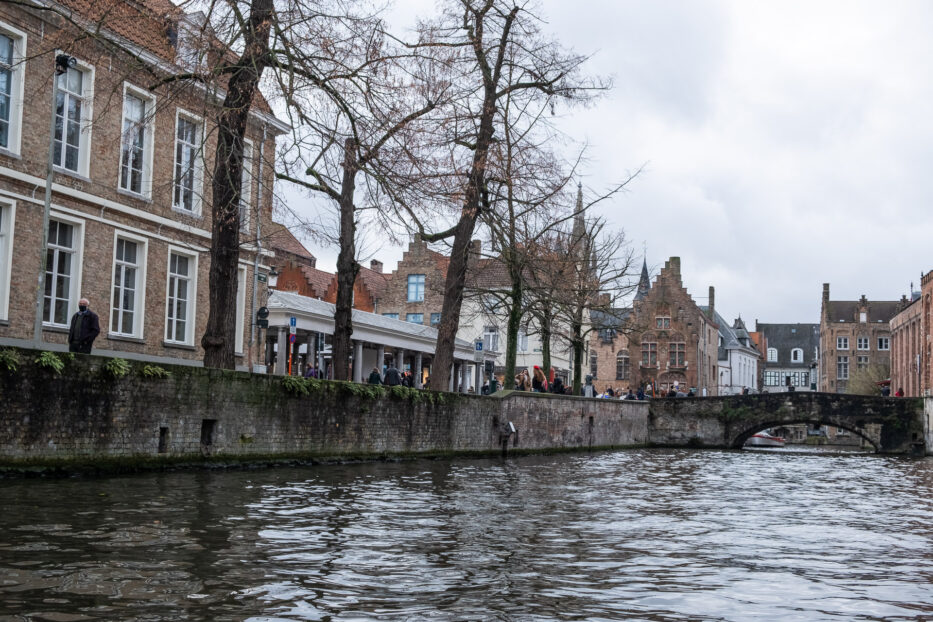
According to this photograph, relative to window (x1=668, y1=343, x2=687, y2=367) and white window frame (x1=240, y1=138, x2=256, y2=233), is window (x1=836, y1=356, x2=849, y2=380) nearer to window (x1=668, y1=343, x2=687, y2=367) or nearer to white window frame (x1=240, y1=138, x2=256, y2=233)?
window (x1=668, y1=343, x2=687, y2=367)

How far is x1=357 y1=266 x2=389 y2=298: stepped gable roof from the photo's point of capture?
179ft

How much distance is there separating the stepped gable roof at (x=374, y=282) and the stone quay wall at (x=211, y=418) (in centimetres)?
2911

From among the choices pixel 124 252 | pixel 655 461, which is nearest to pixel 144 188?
pixel 124 252

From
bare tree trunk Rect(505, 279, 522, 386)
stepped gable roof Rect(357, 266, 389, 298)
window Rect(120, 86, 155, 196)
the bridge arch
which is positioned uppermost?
stepped gable roof Rect(357, 266, 389, 298)

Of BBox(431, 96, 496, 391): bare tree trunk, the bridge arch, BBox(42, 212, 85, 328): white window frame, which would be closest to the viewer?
BBox(42, 212, 85, 328): white window frame

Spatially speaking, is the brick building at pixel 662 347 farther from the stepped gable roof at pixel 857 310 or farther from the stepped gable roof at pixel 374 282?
the stepped gable roof at pixel 857 310

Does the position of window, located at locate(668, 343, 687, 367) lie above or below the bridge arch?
above

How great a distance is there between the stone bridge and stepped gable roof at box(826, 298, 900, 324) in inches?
2243

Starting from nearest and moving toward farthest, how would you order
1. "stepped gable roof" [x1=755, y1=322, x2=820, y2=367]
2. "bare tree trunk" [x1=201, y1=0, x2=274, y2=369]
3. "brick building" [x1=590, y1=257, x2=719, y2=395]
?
"bare tree trunk" [x1=201, y1=0, x2=274, y2=369]
"brick building" [x1=590, y1=257, x2=719, y2=395]
"stepped gable roof" [x1=755, y1=322, x2=820, y2=367]

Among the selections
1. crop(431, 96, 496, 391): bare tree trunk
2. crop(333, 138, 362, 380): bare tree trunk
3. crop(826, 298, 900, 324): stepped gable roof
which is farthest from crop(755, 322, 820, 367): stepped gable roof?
crop(333, 138, 362, 380): bare tree trunk

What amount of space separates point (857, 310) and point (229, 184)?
3492 inches

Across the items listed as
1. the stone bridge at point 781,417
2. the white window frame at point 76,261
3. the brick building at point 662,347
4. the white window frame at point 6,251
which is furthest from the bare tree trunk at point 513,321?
the brick building at point 662,347

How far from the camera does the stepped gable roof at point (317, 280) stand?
4853 centimetres

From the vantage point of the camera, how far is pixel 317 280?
4944 cm
